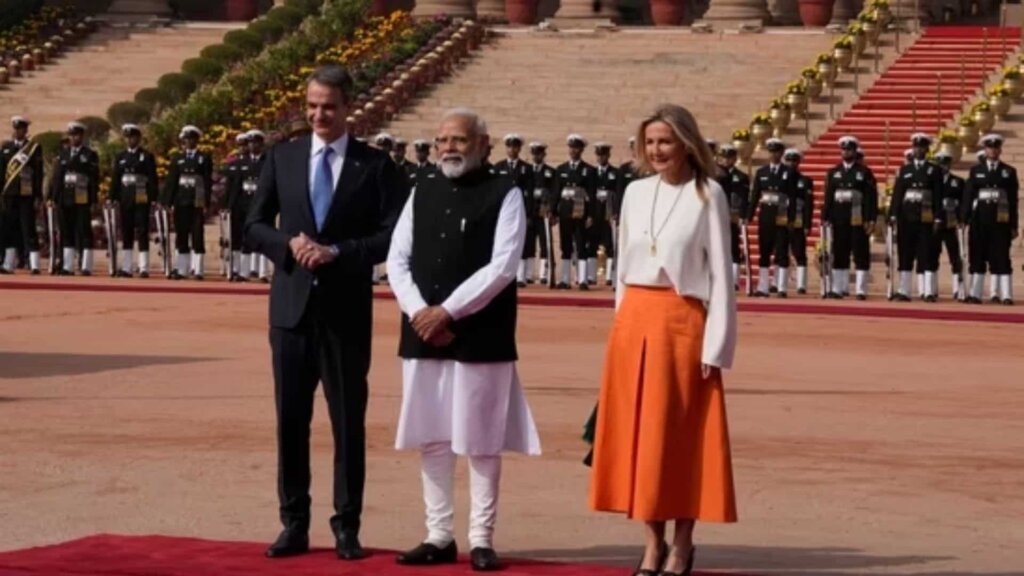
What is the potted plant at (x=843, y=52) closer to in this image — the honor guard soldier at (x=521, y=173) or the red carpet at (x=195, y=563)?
the honor guard soldier at (x=521, y=173)

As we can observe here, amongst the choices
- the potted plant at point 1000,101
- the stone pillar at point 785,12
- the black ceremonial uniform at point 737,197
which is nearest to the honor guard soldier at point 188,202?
the black ceremonial uniform at point 737,197

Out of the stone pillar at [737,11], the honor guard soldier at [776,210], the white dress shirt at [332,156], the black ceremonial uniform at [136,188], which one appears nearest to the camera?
the white dress shirt at [332,156]

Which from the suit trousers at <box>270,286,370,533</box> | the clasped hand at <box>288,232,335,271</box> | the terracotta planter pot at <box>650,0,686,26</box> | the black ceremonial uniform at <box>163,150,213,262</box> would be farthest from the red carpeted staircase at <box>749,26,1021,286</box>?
the clasped hand at <box>288,232,335,271</box>

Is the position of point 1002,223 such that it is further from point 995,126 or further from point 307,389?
point 307,389

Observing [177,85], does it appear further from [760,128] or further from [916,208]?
[916,208]

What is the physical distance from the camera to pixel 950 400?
66.4 ft

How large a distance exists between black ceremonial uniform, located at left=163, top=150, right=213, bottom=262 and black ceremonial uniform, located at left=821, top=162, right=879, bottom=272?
22.6ft

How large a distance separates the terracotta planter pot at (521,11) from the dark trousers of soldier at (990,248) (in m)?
18.6

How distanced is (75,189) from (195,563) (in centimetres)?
2316

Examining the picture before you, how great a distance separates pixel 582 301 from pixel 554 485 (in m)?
15.9

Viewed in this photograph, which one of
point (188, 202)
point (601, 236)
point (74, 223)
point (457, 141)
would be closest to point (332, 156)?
point (457, 141)

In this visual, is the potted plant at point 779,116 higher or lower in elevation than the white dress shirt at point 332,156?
lower

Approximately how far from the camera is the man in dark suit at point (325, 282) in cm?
1273

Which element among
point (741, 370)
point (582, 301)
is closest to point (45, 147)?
point (582, 301)
